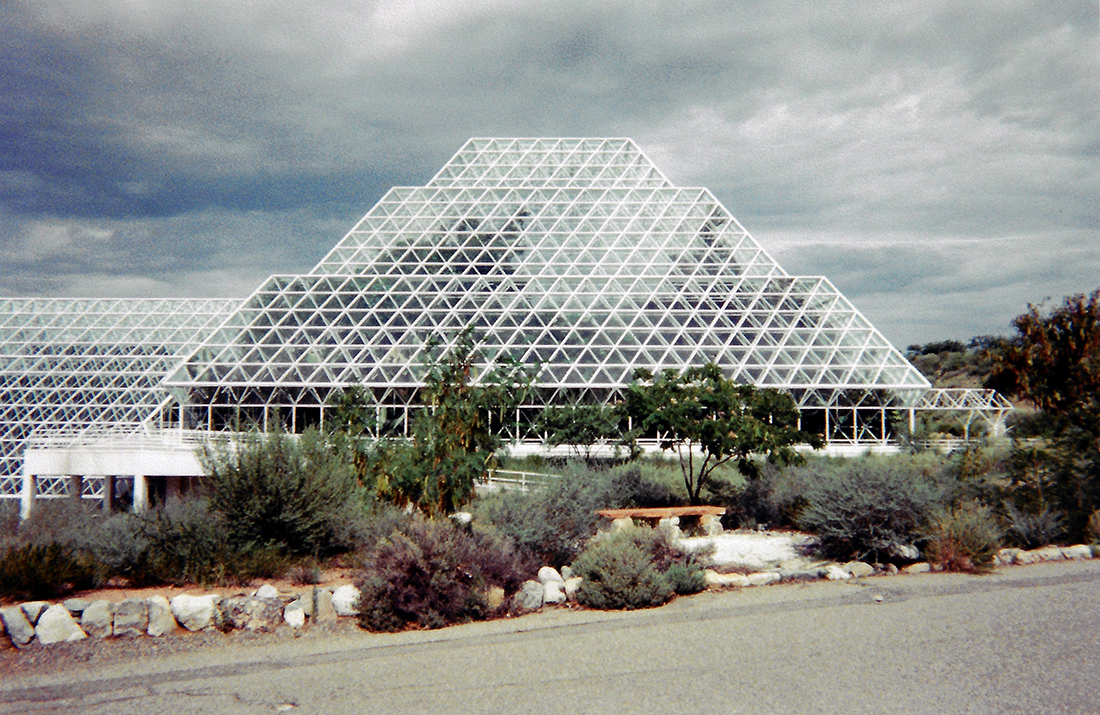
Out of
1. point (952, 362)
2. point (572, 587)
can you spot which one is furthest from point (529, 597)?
point (952, 362)

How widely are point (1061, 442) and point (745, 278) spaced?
22469 millimetres

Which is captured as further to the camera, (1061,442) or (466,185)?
(466,185)

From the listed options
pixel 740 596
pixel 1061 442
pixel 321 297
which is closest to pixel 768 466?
pixel 1061 442

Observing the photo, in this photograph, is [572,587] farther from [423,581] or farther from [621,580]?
[423,581]

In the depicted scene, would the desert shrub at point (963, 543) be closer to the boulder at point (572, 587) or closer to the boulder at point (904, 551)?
the boulder at point (904, 551)

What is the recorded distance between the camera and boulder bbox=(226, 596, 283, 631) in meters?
7.97

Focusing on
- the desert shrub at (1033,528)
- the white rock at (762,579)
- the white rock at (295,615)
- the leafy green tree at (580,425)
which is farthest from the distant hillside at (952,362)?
the white rock at (295,615)

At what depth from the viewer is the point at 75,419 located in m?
34.0

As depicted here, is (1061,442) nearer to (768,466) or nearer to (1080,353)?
(1080,353)

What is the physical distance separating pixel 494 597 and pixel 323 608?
2.02 m

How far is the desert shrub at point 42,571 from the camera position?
27.5 feet

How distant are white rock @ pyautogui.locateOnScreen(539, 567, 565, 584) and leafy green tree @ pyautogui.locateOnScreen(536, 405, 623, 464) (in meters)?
14.7

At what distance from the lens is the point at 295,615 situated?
806cm

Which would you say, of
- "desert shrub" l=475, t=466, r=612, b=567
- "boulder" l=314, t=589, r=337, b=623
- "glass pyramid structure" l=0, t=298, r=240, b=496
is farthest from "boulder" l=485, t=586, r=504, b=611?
"glass pyramid structure" l=0, t=298, r=240, b=496
